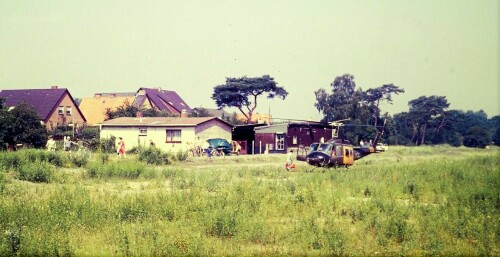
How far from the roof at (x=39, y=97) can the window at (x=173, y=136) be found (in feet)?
58.5

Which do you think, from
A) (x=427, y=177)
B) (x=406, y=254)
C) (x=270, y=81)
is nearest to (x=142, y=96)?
(x=270, y=81)

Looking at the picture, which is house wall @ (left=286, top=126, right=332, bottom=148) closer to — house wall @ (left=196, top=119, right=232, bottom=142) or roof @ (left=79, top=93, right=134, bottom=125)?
house wall @ (left=196, top=119, right=232, bottom=142)

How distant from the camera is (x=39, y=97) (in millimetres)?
50188

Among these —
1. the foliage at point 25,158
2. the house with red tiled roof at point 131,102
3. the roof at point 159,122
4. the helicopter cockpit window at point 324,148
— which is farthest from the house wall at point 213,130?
the house with red tiled roof at point 131,102

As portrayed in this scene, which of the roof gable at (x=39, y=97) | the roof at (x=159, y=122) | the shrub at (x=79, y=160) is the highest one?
the roof gable at (x=39, y=97)

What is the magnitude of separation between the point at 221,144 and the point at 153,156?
1045 cm

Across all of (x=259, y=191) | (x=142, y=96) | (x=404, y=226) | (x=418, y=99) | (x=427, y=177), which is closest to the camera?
(x=404, y=226)

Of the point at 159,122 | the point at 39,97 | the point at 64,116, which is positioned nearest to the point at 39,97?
the point at 39,97

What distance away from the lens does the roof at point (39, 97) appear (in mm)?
48812

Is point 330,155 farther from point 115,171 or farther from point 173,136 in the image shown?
point 173,136

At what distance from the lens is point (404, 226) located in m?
9.96

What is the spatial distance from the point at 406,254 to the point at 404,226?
169 centimetres

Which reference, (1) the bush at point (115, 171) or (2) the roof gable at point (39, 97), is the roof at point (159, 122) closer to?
(2) the roof gable at point (39, 97)

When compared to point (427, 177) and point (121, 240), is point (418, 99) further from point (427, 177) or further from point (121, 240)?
point (121, 240)
